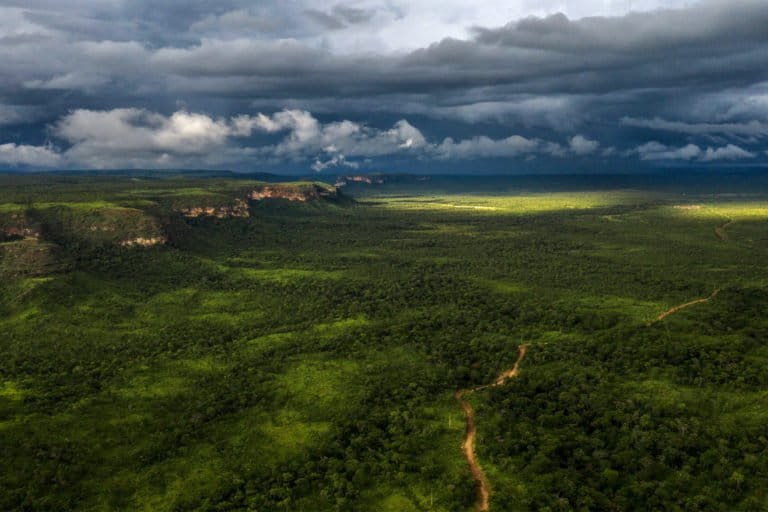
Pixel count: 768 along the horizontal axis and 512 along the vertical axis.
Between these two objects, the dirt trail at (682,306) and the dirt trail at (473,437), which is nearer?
the dirt trail at (473,437)

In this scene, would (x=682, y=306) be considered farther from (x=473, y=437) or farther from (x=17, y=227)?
(x=17, y=227)

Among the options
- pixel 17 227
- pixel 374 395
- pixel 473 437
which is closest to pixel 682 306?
pixel 473 437

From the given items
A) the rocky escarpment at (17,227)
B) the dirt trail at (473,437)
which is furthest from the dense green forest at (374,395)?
the rocky escarpment at (17,227)

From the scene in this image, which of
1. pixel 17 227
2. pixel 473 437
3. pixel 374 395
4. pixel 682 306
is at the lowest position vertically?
pixel 473 437

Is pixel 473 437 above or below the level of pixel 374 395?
below

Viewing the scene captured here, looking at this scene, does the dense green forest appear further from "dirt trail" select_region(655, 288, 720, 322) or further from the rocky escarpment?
the rocky escarpment

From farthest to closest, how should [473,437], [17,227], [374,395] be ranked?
1. [17,227]
2. [374,395]
3. [473,437]

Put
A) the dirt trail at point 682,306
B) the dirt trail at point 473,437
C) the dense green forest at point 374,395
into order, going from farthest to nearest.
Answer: the dirt trail at point 682,306
the dense green forest at point 374,395
the dirt trail at point 473,437

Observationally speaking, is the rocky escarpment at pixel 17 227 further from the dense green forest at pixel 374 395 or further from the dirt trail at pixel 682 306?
the dirt trail at pixel 682 306

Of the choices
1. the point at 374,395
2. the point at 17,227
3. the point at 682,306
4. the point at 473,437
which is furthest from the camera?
the point at 17,227
